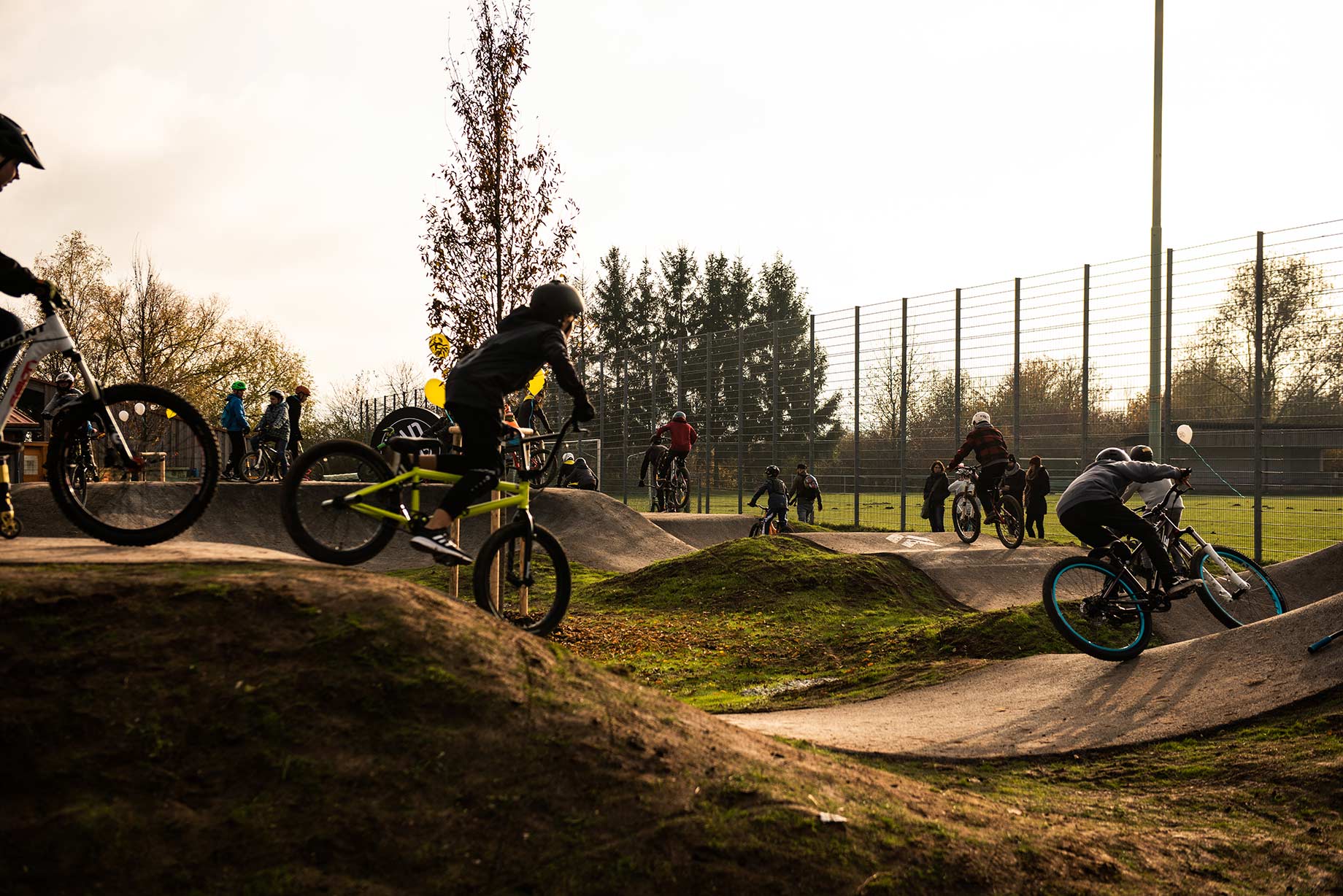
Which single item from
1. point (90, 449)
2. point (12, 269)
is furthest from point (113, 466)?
point (12, 269)

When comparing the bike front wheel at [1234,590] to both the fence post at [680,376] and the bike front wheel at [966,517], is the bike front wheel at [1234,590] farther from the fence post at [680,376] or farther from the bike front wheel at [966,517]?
the fence post at [680,376]

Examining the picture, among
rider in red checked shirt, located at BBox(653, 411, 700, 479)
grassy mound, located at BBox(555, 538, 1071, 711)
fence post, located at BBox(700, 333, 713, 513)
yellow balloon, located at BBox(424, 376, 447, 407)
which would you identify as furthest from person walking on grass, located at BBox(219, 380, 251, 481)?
fence post, located at BBox(700, 333, 713, 513)

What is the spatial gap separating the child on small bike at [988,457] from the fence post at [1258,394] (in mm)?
3020

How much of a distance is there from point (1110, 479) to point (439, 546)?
19.1 ft

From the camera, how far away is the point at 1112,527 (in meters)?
8.38

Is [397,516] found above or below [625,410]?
below

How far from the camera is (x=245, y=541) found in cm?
1284

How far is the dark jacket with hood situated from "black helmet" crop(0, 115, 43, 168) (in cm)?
206

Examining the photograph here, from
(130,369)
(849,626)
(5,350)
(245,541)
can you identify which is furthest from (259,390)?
(5,350)

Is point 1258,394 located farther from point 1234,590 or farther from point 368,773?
point 368,773

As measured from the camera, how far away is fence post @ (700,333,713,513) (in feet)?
79.0

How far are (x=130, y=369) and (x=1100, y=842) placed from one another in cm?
4068

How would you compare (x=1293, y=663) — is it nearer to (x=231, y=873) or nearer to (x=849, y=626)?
(x=849, y=626)

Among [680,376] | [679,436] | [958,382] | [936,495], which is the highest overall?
[680,376]
